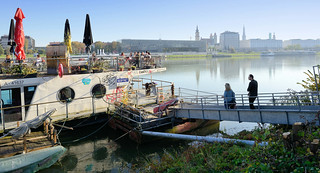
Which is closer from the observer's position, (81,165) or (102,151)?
(81,165)

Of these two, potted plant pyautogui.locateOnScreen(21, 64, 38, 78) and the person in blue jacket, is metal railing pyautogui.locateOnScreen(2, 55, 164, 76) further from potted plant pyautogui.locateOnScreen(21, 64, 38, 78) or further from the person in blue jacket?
the person in blue jacket

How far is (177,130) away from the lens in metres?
14.6

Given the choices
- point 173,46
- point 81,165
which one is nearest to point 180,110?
point 81,165

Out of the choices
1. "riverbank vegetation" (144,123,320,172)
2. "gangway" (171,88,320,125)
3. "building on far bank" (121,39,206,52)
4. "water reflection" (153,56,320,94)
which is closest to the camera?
"riverbank vegetation" (144,123,320,172)

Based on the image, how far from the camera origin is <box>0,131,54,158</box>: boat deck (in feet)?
34.1

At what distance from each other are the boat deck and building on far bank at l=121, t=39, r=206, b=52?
504 ft

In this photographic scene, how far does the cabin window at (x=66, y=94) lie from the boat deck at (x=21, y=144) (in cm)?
327

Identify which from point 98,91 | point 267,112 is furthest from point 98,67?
point 267,112

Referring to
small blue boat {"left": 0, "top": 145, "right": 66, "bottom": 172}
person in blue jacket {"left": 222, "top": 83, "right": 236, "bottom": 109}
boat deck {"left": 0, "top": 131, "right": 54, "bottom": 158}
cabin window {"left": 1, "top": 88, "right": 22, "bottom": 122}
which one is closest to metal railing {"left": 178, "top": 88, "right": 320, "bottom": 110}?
person in blue jacket {"left": 222, "top": 83, "right": 236, "bottom": 109}

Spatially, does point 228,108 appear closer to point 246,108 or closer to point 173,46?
point 246,108

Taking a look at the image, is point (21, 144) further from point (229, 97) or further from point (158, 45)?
point (158, 45)

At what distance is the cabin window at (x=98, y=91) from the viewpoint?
15.9 meters

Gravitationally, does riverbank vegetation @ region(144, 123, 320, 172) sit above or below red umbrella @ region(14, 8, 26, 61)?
below

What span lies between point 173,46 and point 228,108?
180 m
